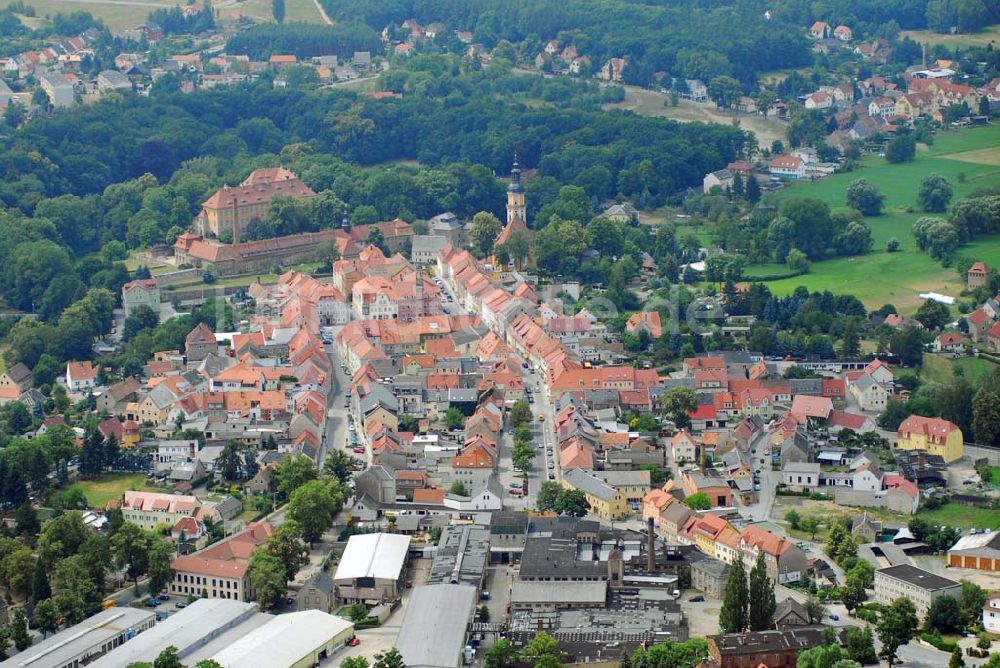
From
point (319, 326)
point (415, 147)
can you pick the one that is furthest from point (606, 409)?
point (415, 147)

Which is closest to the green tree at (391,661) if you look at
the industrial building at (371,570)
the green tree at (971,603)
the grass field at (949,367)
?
the industrial building at (371,570)

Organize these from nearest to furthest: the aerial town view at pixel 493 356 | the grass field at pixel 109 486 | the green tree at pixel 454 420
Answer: the aerial town view at pixel 493 356, the grass field at pixel 109 486, the green tree at pixel 454 420

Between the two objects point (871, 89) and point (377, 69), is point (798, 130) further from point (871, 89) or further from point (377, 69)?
point (377, 69)

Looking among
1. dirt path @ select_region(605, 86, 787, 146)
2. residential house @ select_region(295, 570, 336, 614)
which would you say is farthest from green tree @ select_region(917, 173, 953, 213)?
residential house @ select_region(295, 570, 336, 614)

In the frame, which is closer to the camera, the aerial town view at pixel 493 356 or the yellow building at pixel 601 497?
the aerial town view at pixel 493 356

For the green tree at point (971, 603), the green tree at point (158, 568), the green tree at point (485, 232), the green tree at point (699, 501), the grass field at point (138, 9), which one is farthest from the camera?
the grass field at point (138, 9)

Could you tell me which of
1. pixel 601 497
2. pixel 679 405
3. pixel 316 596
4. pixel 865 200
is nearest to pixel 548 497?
pixel 601 497

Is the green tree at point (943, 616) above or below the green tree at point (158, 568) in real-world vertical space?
above

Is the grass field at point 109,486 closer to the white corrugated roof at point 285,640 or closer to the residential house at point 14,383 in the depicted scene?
the residential house at point 14,383

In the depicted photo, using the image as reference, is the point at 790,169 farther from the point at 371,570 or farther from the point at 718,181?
the point at 371,570
